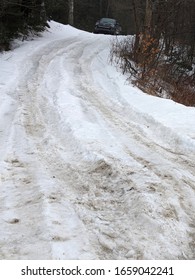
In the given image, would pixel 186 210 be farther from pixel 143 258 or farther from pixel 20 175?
pixel 20 175

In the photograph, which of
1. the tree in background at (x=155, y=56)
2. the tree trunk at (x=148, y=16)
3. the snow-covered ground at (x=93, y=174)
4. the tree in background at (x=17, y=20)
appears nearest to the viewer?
the snow-covered ground at (x=93, y=174)

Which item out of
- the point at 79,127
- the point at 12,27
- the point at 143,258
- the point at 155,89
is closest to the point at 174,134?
the point at 79,127

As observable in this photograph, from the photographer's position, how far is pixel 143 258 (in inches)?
134

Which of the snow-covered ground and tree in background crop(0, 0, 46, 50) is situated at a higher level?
tree in background crop(0, 0, 46, 50)

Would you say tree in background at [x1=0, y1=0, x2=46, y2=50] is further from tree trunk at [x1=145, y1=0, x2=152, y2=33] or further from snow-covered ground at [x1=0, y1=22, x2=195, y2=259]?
snow-covered ground at [x1=0, y1=22, x2=195, y2=259]

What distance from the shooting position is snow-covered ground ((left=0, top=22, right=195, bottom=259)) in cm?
361

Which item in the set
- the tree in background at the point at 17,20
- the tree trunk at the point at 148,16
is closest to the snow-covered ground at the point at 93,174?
the tree in background at the point at 17,20

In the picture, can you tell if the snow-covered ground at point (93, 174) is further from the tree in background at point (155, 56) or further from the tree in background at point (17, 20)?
the tree in background at point (17, 20)

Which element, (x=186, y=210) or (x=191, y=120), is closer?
(x=186, y=210)

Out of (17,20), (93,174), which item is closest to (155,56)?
(17,20)

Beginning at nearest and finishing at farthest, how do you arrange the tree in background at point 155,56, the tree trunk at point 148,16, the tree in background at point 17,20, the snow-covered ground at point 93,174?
the snow-covered ground at point 93,174, the tree in background at point 155,56, the tree in background at point 17,20, the tree trunk at point 148,16

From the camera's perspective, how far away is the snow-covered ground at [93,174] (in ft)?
11.8

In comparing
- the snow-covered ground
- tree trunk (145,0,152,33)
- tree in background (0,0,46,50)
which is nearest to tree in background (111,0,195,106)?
tree trunk (145,0,152,33)
